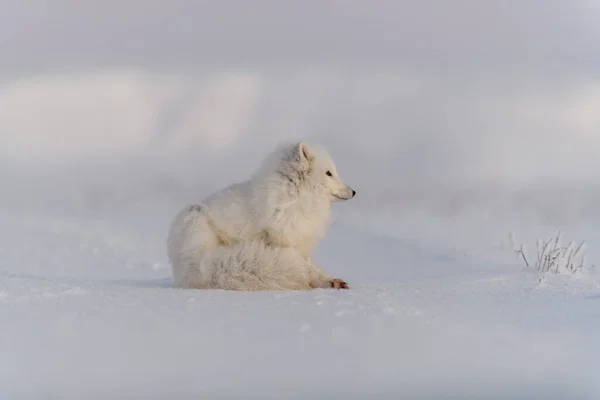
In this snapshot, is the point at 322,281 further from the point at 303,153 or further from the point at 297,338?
the point at 297,338

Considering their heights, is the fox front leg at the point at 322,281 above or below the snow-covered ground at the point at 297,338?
above

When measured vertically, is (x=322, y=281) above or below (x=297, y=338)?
above

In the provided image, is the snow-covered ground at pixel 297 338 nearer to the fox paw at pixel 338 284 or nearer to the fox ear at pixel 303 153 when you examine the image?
the fox paw at pixel 338 284

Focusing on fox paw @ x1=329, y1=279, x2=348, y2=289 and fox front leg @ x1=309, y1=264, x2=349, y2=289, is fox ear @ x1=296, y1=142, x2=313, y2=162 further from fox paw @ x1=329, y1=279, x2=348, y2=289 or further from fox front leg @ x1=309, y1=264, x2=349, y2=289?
fox paw @ x1=329, y1=279, x2=348, y2=289

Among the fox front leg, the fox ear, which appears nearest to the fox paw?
the fox front leg

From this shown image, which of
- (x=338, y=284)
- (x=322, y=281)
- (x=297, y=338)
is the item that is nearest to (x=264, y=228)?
(x=322, y=281)

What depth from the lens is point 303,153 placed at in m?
6.70

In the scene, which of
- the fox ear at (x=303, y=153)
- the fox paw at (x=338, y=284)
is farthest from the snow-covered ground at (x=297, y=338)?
the fox ear at (x=303, y=153)

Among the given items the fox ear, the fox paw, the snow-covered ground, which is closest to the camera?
the snow-covered ground

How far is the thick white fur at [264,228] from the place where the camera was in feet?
20.0

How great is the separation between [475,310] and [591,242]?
10.5m

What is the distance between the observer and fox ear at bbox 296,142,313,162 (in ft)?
21.8

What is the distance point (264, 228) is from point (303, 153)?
0.84 metres

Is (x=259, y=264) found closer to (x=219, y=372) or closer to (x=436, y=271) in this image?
(x=219, y=372)
